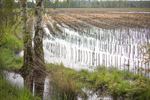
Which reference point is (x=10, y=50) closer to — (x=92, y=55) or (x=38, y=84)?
(x=92, y=55)

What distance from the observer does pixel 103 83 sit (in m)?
14.1

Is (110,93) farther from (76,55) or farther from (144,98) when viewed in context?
(76,55)

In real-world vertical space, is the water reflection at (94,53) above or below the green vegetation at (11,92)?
below

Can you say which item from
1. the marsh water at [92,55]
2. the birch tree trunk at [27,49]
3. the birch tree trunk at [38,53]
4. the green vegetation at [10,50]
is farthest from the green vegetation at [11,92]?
the green vegetation at [10,50]

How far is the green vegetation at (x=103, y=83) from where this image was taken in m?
11.8

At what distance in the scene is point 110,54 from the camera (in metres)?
21.2

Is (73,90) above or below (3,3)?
below

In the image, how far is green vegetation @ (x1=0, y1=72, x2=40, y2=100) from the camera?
9.48 metres

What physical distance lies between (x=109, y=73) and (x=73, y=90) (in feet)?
11.8

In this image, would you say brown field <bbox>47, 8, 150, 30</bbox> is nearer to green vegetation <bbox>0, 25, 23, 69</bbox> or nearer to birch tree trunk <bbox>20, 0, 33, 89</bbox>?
green vegetation <bbox>0, 25, 23, 69</bbox>

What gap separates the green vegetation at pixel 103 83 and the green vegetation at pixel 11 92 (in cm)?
155

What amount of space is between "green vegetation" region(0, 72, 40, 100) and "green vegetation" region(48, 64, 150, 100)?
155cm

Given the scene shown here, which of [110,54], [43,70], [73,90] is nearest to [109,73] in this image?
[43,70]

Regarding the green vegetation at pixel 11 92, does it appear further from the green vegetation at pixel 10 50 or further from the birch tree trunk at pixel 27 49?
the green vegetation at pixel 10 50
